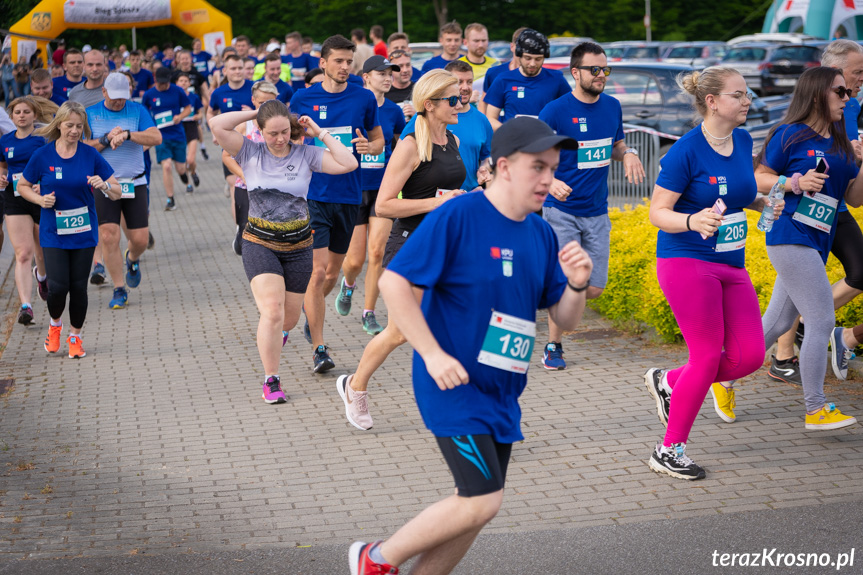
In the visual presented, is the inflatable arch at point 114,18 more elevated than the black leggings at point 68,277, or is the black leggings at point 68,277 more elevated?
the inflatable arch at point 114,18

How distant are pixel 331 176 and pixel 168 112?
27.0ft

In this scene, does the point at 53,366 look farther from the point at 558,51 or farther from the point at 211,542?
the point at 558,51

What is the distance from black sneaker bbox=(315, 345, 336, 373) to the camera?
24.8 feet

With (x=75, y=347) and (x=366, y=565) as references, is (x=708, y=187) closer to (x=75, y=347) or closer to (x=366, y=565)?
(x=366, y=565)

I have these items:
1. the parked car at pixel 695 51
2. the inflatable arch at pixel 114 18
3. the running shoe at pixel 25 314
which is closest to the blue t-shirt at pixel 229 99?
→ the running shoe at pixel 25 314

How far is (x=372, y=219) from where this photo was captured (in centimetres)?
867

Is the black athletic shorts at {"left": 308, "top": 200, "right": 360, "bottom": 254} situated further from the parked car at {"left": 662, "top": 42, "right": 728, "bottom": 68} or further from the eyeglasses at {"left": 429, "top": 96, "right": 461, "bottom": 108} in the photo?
the parked car at {"left": 662, "top": 42, "right": 728, "bottom": 68}

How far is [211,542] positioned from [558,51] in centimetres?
3271

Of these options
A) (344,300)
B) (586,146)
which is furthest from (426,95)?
(344,300)

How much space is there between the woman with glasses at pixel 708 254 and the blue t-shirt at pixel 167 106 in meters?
11.2

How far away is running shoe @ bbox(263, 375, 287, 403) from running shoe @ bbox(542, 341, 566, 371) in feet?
6.09

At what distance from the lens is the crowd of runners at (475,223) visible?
3.53m

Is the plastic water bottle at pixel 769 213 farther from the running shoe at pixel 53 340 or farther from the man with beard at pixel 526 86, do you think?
the running shoe at pixel 53 340

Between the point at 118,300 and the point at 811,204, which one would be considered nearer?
the point at 811,204
